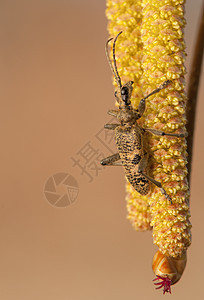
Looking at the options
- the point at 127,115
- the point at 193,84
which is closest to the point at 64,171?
the point at 127,115

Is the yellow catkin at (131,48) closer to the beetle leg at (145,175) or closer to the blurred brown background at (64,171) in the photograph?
the beetle leg at (145,175)

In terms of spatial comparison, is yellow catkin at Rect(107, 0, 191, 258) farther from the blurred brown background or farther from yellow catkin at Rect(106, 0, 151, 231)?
the blurred brown background

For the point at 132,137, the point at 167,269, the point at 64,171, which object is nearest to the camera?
the point at 167,269

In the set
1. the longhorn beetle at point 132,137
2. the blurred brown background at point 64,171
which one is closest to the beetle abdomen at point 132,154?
the longhorn beetle at point 132,137

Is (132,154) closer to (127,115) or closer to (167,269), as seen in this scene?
(127,115)

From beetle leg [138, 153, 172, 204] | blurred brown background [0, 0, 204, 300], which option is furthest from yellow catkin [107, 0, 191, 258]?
blurred brown background [0, 0, 204, 300]
